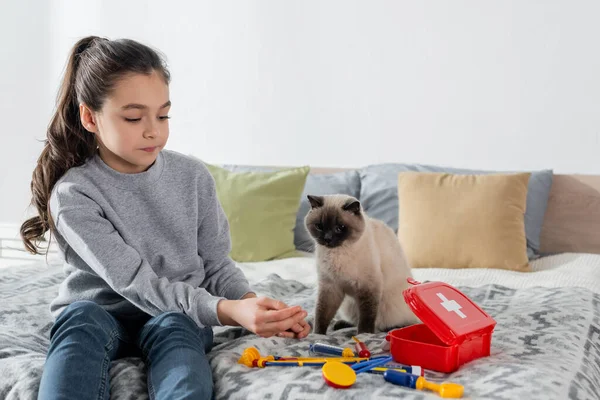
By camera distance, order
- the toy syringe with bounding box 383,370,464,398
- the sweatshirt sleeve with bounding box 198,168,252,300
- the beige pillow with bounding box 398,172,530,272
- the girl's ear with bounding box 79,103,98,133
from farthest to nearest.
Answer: the beige pillow with bounding box 398,172,530,272 < the sweatshirt sleeve with bounding box 198,168,252,300 < the girl's ear with bounding box 79,103,98,133 < the toy syringe with bounding box 383,370,464,398

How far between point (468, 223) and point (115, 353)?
5.06 ft

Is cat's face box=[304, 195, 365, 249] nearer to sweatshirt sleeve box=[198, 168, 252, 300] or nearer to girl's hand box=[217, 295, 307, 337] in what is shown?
sweatshirt sleeve box=[198, 168, 252, 300]

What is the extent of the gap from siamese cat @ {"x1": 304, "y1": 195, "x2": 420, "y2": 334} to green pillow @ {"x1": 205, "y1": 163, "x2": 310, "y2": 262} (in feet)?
3.44

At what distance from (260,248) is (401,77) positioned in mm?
1002

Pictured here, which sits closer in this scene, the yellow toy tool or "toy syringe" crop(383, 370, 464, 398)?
"toy syringe" crop(383, 370, 464, 398)

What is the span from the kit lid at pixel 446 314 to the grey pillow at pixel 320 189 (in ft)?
4.93

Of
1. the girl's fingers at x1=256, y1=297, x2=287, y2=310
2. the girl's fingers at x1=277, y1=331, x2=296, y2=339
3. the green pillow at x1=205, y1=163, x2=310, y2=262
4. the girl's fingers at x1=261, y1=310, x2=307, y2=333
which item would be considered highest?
the girl's fingers at x1=256, y1=297, x2=287, y2=310

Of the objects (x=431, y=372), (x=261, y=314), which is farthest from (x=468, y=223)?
(x=261, y=314)

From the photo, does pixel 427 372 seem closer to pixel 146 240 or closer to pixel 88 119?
pixel 146 240

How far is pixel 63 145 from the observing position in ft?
5.16

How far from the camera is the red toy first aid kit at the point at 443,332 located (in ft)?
4.31

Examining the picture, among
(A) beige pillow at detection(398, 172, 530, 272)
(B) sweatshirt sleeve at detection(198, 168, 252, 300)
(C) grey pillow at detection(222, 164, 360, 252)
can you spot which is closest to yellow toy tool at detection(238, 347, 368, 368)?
(B) sweatshirt sleeve at detection(198, 168, 252, 300)

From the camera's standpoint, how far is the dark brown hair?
1.49 meters

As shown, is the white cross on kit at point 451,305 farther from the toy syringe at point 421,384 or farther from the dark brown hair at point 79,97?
the dark brown hair at point 79,97
